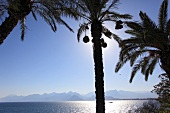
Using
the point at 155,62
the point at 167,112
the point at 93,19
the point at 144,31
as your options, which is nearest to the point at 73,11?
the point at 93,19

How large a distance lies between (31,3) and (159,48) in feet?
28.0

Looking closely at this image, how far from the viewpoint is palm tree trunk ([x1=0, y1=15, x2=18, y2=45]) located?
1109 cm

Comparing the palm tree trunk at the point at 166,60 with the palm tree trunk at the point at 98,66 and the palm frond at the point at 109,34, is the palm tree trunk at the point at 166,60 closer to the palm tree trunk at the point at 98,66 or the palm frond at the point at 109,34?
the palm frond at the point at 109,34

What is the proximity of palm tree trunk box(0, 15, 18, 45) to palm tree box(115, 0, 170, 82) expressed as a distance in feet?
20.6

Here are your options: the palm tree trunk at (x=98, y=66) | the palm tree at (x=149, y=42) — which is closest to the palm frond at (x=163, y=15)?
the palm tree at (x=149, y=42)

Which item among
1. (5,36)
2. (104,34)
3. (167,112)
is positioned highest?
(104,34)

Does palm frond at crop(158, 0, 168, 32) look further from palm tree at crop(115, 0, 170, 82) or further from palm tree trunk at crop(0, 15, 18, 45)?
palm tree trunk at crop(0, 15, 18, 45)

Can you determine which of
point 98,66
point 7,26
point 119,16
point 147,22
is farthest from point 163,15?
point 7,26

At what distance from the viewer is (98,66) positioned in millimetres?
12703

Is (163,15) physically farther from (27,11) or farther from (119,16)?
(27,11)

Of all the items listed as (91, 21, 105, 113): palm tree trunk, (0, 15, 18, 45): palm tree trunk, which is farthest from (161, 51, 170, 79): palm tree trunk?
(0, 15, 18, 45): palm tree trunk

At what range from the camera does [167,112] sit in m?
18.3

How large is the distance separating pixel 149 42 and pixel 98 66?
434cm

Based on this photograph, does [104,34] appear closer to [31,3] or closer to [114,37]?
[114,37]
